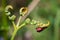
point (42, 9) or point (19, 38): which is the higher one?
point (42, 9)

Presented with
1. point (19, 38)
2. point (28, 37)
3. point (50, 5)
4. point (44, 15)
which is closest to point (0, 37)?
point (19, 38)

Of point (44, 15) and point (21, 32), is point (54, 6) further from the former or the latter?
point (21, 32)

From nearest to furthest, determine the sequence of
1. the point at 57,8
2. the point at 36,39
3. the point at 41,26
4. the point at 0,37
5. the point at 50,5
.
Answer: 1. the point at 41,26
2. the point at 0,37
3. the point at 36,39
4. the point at 57,8
5. the point at 50,5

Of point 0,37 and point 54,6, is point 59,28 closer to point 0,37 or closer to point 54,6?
point 54,6

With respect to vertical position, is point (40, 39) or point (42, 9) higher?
point (42, 9)

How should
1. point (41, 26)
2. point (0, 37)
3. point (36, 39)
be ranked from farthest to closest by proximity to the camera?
point (36, 39)
point (0, 37)
point (41, 26)

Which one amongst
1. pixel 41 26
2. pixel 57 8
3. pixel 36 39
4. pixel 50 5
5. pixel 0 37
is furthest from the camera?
pixel 50 5

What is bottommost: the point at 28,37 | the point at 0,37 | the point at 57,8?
the point at 28,37

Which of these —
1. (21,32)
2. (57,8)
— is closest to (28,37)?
(21,32)

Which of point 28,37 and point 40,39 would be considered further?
point 28,37
